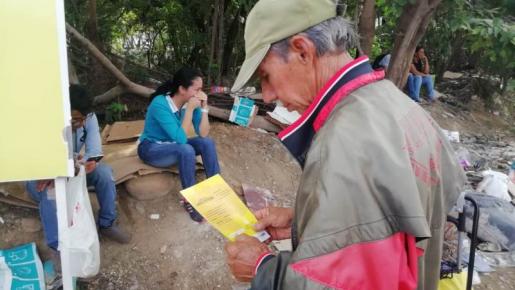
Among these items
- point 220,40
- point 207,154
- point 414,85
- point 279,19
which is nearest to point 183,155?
point 207,154

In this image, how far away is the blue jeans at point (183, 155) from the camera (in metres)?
3.72

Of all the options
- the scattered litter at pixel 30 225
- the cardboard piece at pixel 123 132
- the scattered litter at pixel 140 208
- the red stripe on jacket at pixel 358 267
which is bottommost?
the scattered litter at pixel 140 208

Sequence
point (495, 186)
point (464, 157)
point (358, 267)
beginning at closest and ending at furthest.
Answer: point (358, 267) → point (495, 186) → point (464, 157)

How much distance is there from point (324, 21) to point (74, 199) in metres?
1.89

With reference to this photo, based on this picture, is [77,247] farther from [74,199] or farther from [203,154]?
[203,154]

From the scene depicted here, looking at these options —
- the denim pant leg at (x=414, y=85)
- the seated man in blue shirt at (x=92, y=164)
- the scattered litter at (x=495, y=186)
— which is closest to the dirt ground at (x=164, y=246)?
the seated man in blue shirt at (x=92, y=164)

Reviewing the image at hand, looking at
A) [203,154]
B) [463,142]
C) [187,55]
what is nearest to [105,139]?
[203,154]

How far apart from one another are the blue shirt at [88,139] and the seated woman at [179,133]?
0.55 meters

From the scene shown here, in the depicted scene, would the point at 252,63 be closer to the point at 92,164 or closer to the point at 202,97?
the point at 92,164

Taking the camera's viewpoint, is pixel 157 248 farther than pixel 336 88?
Yes

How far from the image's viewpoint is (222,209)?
1710mm

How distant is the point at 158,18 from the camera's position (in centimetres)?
702

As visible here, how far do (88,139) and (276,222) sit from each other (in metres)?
2.11

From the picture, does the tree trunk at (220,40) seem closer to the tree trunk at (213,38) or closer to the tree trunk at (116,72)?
the tree trunk at (213,38)
